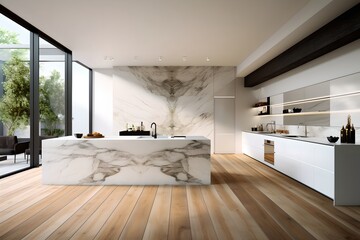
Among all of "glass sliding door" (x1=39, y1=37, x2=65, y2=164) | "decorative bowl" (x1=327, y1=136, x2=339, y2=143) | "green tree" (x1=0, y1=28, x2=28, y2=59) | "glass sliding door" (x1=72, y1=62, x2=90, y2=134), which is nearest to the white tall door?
"glass sliding door" (x1=72, y1=62, x2=90, y2=134)

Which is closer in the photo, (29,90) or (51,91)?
(29,90)

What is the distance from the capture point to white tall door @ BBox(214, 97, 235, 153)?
8.10m

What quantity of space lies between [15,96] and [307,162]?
4.95 meters

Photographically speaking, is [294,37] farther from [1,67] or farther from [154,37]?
[1,67]

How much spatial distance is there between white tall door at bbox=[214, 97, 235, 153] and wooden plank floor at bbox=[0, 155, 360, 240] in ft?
12.2

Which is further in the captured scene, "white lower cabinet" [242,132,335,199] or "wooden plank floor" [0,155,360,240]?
"white lower cabinet" [242,132,335,199]

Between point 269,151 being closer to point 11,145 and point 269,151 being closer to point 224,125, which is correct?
point 224,125

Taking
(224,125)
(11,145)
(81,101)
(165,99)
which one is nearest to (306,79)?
(224,125)

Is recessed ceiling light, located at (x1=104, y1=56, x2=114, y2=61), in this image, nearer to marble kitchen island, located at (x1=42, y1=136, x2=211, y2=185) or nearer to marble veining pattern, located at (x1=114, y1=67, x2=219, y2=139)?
marble veining pattern, located at (x1=114, y1=67, x2=219, y2=139)

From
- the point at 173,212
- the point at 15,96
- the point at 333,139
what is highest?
the point at 15,96

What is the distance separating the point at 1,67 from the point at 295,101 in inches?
214

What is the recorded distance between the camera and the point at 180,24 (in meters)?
4.63

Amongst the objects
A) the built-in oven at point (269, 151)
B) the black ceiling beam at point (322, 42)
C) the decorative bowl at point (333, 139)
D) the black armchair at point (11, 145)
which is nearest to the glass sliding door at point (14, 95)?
the black armchair at point (11, 145)

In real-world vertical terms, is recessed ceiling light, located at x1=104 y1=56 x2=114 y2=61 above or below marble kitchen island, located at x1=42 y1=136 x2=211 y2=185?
above
